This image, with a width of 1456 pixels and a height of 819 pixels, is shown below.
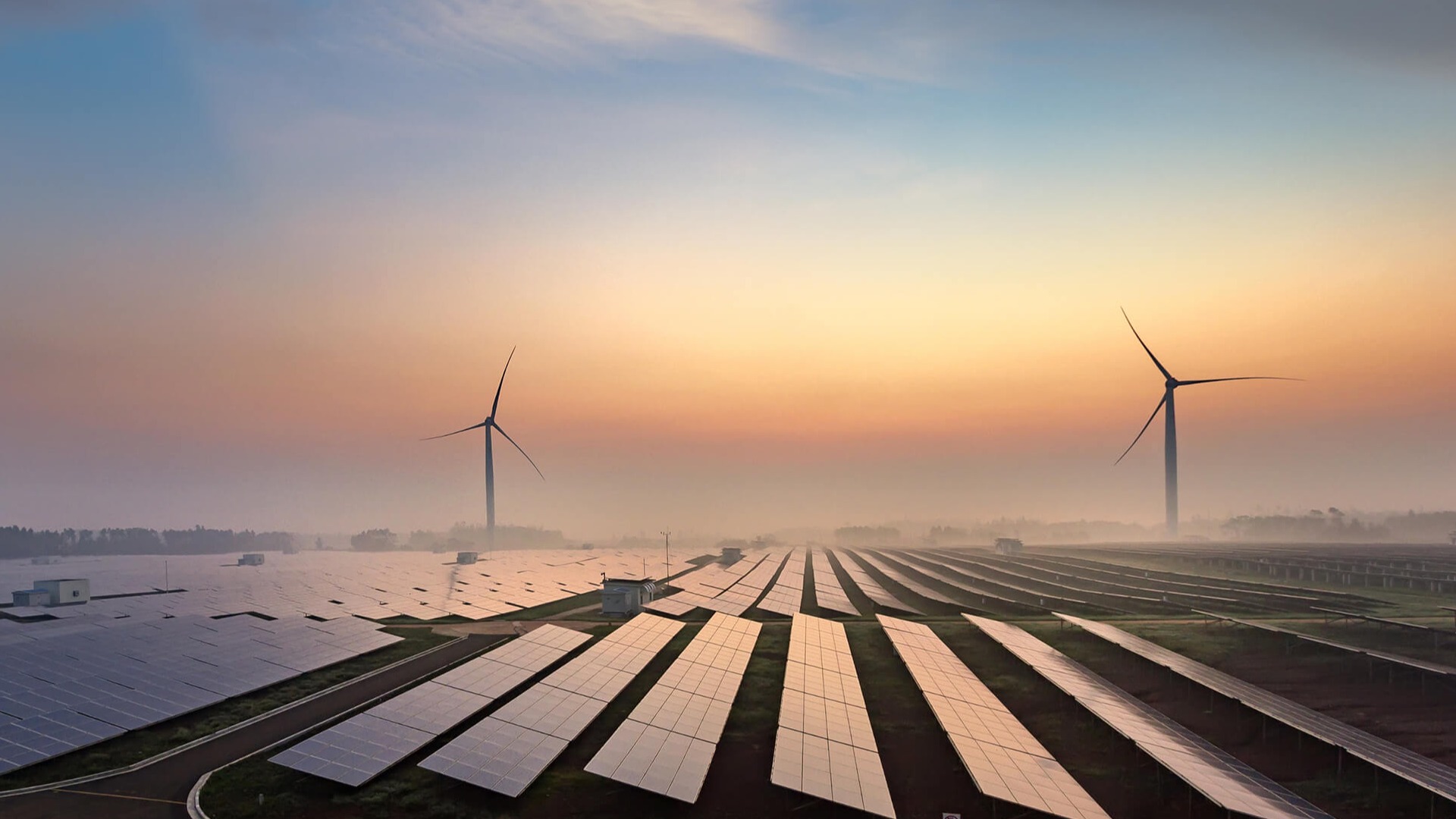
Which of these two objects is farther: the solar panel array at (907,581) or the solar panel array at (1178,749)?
the solar panel array at (907,581)

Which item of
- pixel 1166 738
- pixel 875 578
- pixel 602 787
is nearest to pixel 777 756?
pixel 602 787

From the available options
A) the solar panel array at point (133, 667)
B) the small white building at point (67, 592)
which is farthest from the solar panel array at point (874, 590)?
the small white building at point (67, 592)

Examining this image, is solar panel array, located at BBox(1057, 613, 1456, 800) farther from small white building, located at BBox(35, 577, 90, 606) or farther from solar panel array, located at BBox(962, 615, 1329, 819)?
small white building, located at BBox(35, 577, 90, 606)

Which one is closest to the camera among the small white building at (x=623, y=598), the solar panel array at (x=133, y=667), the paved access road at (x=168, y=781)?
the paved access road at (x=168, y=781)

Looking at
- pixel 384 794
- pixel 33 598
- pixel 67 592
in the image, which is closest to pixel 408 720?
pixel 384 794

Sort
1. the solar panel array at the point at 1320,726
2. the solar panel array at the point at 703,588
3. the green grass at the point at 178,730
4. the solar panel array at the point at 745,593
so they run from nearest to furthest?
the solar panel array at the point at 1320,726 → the green grass at the point at 178,730 → the solar panel array at the point at 703,588 → the solar panel array at the point at 745,593

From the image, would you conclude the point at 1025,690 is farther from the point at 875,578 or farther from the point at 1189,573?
the point at 1189,573

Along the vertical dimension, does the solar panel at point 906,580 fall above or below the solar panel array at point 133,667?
below

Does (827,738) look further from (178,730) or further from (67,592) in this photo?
(67,592)

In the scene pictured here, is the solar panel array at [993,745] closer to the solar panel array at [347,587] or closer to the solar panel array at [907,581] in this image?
the solar panel array at [907,581]
